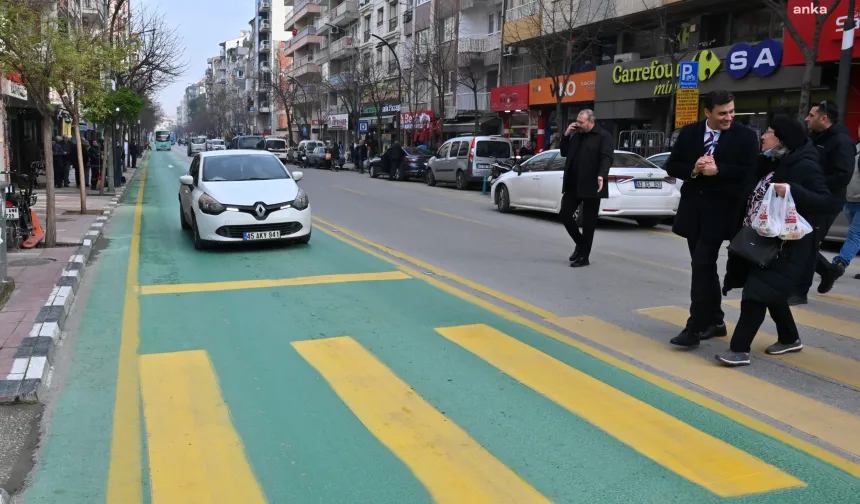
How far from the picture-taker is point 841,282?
8914 mm

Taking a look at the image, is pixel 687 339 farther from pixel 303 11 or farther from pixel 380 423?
pixel 303 11

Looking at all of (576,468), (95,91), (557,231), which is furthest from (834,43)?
(576,468)

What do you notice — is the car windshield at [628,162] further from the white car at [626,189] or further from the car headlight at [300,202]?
the car headlight at [300,202]

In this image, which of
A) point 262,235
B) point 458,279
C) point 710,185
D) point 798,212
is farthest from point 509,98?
point 798,212

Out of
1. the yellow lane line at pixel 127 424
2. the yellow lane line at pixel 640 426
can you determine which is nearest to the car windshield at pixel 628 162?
the yellow lane line at pixel 640 426

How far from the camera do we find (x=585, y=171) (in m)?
9.46

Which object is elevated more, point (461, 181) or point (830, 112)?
point (830, 112)

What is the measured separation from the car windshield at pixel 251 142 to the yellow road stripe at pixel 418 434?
43.5 m

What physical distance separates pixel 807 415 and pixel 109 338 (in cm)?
519

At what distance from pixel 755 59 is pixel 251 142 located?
33.8 meters

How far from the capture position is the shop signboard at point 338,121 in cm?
5949

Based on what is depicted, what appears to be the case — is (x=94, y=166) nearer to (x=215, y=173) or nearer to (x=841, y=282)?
(x=215, y=173)

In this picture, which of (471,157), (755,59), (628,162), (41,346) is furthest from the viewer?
(471,157)

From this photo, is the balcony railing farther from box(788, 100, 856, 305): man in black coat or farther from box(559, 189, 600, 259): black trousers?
box(788, 100, 856, 305): man in black coat
